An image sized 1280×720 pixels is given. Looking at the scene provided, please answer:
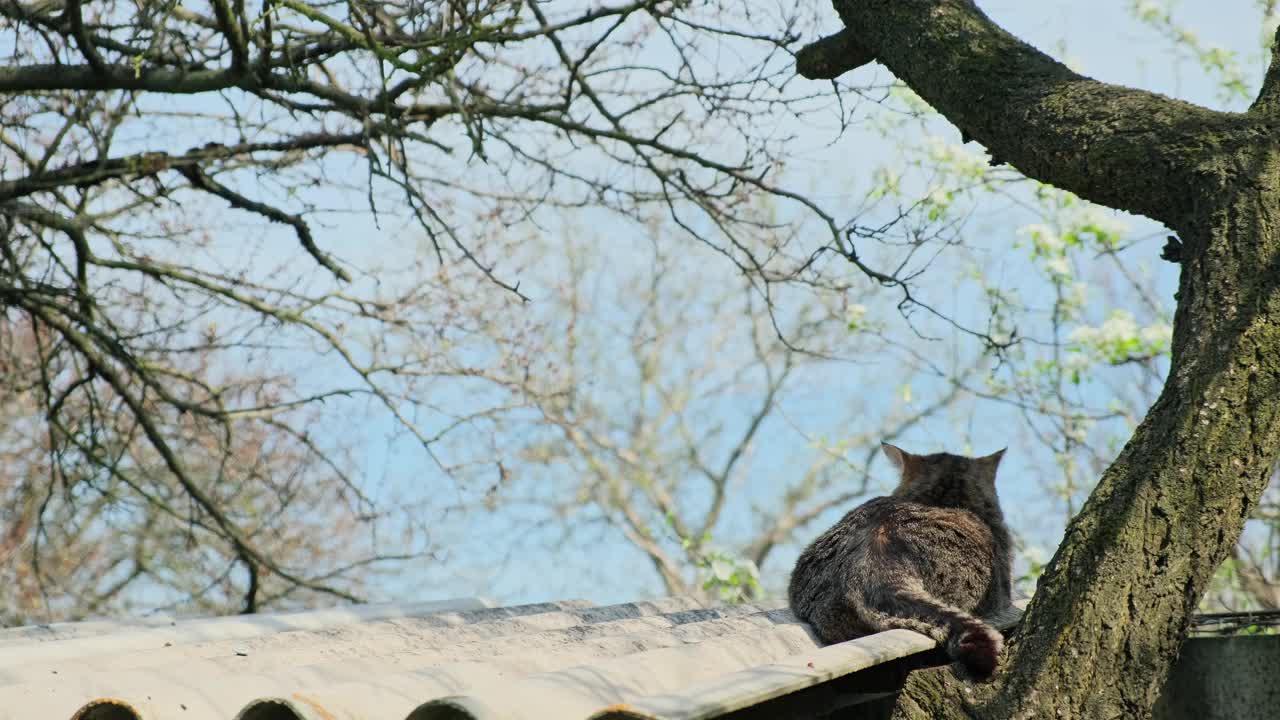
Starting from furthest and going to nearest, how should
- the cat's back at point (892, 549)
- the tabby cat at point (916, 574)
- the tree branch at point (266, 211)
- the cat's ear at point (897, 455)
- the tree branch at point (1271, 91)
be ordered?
1. the tree branch at point (266, 211)
2. the cat's ear at point (897, 455)
3. the tree branch at point (1271, 91)
4. the cat's back at point (892, 549)
5. the tabby cat at point (916, 574)

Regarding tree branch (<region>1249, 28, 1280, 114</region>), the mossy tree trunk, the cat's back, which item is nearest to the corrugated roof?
the cat's back

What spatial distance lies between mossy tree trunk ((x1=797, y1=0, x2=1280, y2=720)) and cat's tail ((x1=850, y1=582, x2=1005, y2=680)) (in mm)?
64

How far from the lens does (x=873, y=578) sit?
3.60 m

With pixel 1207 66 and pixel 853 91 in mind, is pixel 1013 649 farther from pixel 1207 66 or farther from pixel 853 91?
pixel 1207 66

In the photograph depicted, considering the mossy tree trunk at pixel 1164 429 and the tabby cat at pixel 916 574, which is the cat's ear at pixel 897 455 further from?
the mossy tree trunk at pixel 1164 429

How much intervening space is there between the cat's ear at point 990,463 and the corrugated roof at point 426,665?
0.97 m

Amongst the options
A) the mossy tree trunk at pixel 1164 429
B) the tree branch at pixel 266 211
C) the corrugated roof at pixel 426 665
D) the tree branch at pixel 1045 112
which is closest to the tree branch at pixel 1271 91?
the mossy tree trunk at pixel 1164 429

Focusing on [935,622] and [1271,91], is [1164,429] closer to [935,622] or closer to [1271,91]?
[935,622]

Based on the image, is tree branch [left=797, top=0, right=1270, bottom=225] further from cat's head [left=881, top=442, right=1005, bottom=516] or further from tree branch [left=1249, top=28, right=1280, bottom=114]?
cat's head [left=881, top=442, right=1005, bottom=516]

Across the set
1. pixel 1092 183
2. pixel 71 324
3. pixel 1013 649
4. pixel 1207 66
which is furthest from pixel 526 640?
pixel 1207 66

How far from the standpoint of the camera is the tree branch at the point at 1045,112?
12.1 ft

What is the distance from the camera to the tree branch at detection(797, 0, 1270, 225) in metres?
3.70

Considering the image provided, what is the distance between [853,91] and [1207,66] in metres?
5.64

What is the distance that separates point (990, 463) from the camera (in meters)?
4.64
